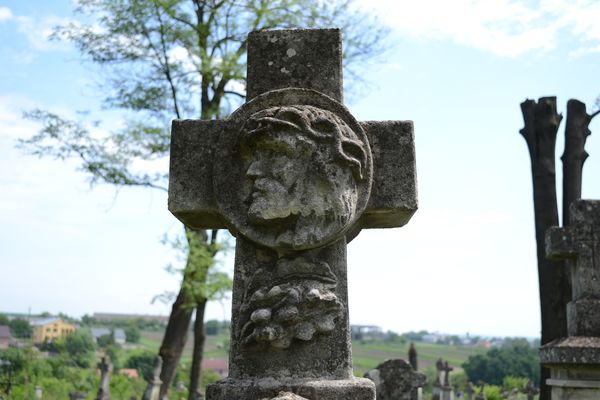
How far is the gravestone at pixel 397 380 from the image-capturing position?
364 inches

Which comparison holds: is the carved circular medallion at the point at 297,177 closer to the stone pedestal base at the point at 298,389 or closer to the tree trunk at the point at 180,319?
the stone pedestal base at the point at 298,389

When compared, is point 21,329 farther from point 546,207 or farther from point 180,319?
point 546,207

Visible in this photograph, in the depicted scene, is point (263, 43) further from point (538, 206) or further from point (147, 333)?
point (147, 333)

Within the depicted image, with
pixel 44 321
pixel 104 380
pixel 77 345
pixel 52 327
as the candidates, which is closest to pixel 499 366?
pixel 104 380

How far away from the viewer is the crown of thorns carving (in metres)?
2.97

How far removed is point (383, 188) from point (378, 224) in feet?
0.97

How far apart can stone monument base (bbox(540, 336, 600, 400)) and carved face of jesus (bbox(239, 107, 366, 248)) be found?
4100 mm

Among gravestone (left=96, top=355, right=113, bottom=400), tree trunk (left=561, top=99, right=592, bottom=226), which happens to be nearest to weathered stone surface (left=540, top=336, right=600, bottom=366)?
tree trunk (left=561, top=99, right=592, bottom=226)

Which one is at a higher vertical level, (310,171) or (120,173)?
(120,173)

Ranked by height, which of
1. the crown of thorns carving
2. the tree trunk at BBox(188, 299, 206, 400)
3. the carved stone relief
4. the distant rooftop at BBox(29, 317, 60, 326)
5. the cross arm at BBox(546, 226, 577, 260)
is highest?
the crown of thorns carving

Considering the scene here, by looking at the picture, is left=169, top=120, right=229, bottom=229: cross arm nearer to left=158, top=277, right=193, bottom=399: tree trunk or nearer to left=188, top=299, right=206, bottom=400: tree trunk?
left=158, top=277, right=193, bottom=399: tree trunk

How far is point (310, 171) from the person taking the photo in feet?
9.81

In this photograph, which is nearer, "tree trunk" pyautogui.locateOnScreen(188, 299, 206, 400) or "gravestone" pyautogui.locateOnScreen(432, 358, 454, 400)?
"gravestone" pyautogui.locateOnScreen(432, 358, 454, 400)

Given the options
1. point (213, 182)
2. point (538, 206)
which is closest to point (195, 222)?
point (213, 182)
